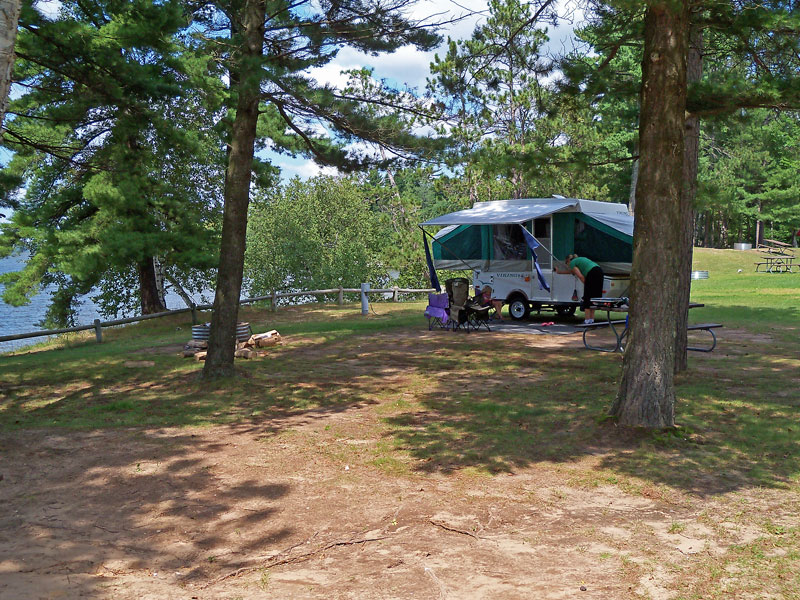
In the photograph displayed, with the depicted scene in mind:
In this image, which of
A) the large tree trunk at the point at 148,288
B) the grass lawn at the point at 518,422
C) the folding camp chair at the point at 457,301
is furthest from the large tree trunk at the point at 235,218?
the large tree trunk at the point at 148,288

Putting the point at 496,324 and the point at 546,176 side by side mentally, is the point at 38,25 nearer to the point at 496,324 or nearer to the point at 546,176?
the point at 546,176

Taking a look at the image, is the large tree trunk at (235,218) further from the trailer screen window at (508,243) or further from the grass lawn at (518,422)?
the trailer screen window at (508,243)

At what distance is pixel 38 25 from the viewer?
360 inches

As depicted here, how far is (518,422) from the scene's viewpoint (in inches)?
280

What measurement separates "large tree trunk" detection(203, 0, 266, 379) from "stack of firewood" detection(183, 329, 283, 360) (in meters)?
1.70

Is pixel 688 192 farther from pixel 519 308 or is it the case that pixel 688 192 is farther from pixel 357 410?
pixel 519 308

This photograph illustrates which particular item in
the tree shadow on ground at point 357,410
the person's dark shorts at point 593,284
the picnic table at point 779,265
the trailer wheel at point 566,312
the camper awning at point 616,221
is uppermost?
the camper awning at point 616,221

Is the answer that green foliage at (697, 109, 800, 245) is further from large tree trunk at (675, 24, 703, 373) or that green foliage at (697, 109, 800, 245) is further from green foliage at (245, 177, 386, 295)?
large tree trunk at (675, 24, 703, 373)

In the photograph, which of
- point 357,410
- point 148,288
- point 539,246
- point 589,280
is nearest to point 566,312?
point 539,246

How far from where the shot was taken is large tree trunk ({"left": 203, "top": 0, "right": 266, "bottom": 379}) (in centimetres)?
914

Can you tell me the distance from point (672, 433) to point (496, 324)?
8.68m

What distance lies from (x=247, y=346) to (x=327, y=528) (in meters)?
7.80

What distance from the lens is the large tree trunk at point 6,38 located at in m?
4.11

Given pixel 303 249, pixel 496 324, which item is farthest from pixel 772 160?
pixel 496 324
